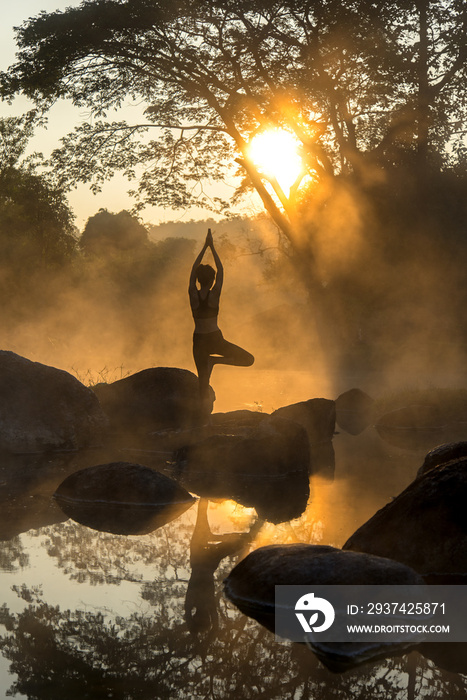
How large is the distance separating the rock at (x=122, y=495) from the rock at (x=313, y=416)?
15.3 ft

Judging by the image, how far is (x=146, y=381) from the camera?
13641 mm

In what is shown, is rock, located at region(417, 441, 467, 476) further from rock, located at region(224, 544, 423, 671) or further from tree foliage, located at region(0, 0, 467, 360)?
tree foliage, located at region(0, 0, 467, 360)

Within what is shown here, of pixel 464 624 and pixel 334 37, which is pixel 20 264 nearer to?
pixel 334 37

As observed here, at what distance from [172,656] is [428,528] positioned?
2224 mm

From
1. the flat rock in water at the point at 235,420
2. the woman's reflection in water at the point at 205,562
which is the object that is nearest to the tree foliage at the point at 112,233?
the flat rock in water at the point at 235,420

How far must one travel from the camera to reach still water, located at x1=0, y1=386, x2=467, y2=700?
4113 millimetres

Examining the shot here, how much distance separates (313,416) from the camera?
12914 millimetres

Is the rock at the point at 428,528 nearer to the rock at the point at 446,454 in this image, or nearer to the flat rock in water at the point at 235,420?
the rock at the point at 446,454

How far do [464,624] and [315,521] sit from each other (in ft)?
8.65

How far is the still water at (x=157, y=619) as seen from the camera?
411 cm

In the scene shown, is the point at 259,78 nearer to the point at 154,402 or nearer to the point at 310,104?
the point at 310,104

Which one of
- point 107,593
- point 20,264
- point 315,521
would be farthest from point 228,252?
point 107,593

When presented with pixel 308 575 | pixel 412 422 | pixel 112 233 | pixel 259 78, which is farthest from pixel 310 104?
pixel 112 233

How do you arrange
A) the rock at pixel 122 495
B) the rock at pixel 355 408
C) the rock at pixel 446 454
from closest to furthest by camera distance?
the rock at pixel 446 454, the rock at pixel 122 495, the rock at pixel 355 408
